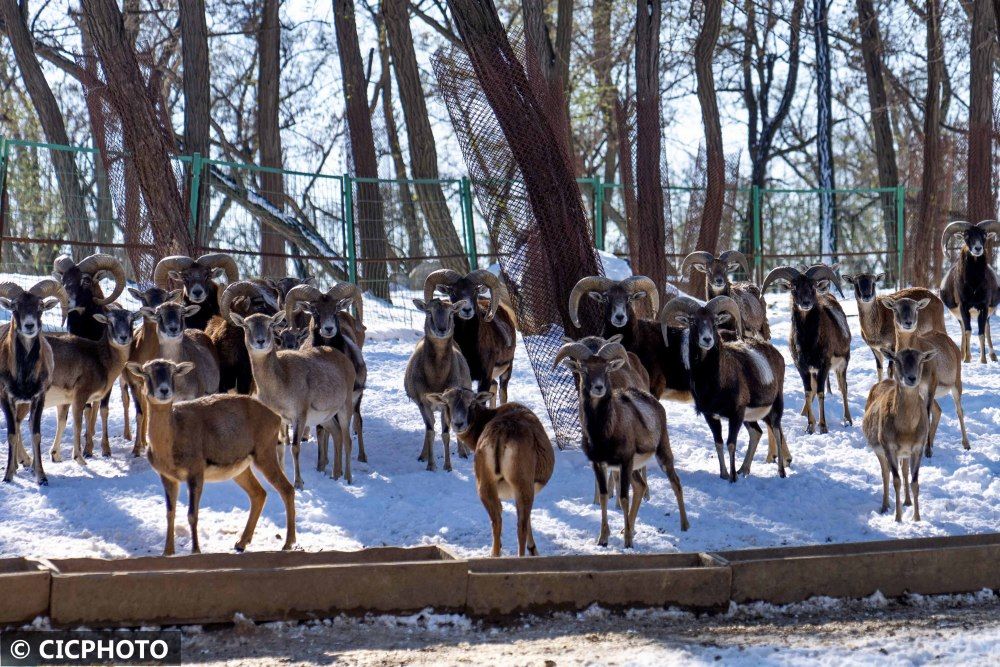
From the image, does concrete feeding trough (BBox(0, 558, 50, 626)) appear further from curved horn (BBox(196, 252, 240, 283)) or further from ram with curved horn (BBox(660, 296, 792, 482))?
curved horn (BBox(196, 252, 240, 283))

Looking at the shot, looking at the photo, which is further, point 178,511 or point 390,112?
point 390,112

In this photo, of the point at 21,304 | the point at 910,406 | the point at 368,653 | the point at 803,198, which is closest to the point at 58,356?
the point at 21,304

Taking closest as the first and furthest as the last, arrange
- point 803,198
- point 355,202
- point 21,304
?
point 21,304
point 355,202
point 803,198

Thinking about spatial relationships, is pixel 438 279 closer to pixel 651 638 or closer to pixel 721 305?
pixel 721 305

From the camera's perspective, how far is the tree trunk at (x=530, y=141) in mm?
13219

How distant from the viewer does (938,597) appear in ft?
27.1

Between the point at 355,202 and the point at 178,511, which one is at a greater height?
the point at 355,202

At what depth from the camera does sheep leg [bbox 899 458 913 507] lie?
37.5 ft

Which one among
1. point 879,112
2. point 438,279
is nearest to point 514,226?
point 438,279

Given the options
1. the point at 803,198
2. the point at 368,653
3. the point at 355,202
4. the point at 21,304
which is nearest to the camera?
the point at 368,653

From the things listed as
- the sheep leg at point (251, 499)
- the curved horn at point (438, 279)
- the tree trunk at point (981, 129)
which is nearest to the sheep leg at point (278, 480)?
the sheep leg at point (251, 499)

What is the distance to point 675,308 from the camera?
44.4ft

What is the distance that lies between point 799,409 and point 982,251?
4.71 m

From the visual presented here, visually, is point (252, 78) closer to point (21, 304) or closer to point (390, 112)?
point (390, 112)
